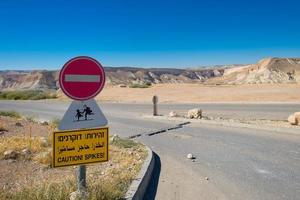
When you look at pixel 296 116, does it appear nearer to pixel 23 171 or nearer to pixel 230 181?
pixel 230 181

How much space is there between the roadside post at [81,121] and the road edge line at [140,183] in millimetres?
971

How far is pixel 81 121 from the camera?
5.43 meters

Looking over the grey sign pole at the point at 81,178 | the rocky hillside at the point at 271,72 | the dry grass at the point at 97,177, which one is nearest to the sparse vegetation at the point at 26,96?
the dry grass at the point at 97,177

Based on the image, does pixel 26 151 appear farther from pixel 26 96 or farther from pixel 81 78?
pixel 26 96

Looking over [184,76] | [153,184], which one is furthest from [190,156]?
[184,76]

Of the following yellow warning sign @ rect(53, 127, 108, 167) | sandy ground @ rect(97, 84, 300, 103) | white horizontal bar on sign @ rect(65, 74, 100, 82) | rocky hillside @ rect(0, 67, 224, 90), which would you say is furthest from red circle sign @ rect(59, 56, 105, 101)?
rocky hillside @ rect(0, 67, 224, 90)

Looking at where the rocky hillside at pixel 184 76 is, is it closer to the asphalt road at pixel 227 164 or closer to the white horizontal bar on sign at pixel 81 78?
the asphalt road at pixel 227 164

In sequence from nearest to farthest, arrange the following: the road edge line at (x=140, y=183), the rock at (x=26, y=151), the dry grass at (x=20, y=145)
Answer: the road edge line at (x=140, y=183) < the rock at (x=26, y=151) < the dry grass at (x=20, y=145)

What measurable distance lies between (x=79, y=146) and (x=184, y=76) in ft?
620

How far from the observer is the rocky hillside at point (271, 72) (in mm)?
96463

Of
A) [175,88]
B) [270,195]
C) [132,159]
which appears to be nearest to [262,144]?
[132,159]

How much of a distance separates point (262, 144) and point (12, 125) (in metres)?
9.77

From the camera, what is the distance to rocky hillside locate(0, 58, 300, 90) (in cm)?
9944

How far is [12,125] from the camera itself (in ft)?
56.0
